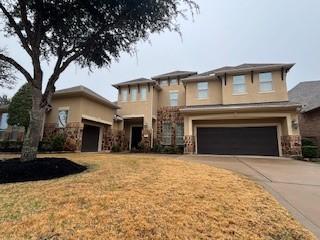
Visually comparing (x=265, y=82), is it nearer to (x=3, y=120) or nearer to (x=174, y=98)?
(x=174, y=98)

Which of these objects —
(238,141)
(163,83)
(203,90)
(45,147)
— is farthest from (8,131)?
(238,141)

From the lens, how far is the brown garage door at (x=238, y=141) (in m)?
14.8

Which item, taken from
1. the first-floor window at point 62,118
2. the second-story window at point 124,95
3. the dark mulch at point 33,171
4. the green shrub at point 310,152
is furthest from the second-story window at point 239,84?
the dark mulch at point 33,171

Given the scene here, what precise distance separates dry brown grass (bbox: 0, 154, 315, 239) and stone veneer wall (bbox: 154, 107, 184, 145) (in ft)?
44.5

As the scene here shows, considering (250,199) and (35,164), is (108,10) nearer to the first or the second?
(35,164)

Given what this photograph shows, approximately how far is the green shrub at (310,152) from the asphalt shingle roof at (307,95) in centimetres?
461

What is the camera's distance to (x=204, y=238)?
8.07ft

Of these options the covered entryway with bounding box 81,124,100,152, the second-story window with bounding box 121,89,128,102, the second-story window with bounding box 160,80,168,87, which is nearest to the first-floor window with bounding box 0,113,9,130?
the covered entryway with bounding box 81,124,100,152

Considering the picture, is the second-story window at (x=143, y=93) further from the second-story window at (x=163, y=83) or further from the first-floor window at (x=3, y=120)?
the first-floor window at (x=3, y=120)

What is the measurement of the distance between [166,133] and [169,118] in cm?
152

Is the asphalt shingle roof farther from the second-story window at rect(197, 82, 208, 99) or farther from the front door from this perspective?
the front door

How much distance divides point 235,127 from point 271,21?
26.2ft

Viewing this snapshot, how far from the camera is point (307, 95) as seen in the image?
19.5 metres

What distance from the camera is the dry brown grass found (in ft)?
8.48
